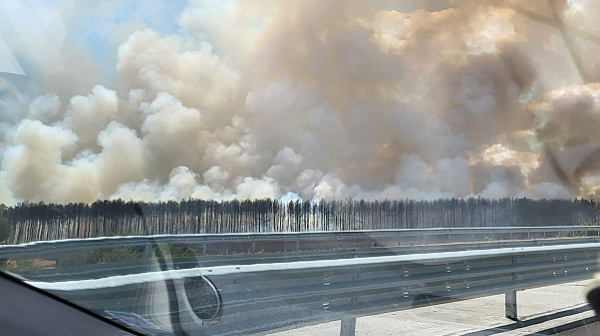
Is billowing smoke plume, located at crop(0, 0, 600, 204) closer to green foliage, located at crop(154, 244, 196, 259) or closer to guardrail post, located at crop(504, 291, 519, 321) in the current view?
green foliage, located at crop(154, 244, 196, 259)

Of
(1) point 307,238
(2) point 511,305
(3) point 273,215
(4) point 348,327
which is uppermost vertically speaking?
(3) point 273,215

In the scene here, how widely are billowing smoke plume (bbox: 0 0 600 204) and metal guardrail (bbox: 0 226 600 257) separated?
0.15 metres

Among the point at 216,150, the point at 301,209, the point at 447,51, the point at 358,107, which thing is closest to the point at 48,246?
the point at 216,150

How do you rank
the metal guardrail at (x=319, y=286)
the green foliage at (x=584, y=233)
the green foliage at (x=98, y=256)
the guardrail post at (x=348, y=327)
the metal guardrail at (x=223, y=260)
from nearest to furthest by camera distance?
the green foliage at (x=584, y=233), the metal guardrail at (x=319, y=286), the metal guardrail at (x=223, y=260), the guardrail post at (x=348, y=327), the green foliage at (x=98, y=256)

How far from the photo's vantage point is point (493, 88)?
2.01m

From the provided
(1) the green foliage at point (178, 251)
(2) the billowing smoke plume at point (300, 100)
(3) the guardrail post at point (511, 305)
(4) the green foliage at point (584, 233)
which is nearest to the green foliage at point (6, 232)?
(2) the billowing smoke plume at point (300, 100)

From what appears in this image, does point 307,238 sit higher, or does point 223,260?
point 307,238

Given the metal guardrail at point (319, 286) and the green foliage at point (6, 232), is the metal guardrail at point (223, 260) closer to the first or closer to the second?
the metal guardrail at point (319, 286)

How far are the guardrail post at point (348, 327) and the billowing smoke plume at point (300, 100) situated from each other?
743mm

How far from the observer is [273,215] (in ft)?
9.43

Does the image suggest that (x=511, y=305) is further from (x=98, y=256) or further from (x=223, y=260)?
(x=98, y=256)

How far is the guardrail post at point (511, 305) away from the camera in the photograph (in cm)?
227

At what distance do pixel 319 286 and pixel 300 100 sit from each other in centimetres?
96

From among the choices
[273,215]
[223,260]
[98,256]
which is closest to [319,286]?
[273,215]
